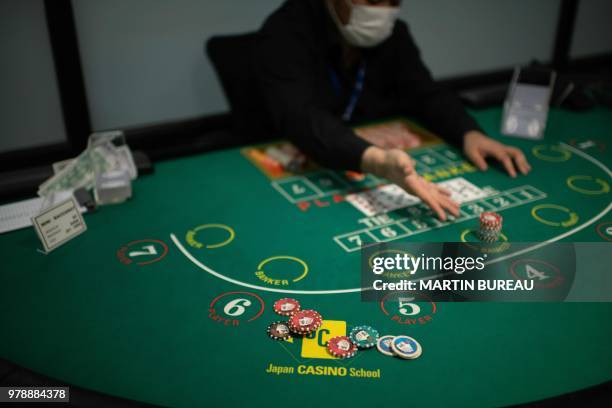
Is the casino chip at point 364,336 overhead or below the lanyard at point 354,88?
below

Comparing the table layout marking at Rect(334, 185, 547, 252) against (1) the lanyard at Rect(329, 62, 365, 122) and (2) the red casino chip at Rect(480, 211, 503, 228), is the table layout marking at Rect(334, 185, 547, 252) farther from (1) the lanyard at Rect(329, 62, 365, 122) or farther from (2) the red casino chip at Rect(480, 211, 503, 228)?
(1) the lanyard at Rect(329, 62, 365, 122)

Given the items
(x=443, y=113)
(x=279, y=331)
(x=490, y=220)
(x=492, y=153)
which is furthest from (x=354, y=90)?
(x=279, y=331)

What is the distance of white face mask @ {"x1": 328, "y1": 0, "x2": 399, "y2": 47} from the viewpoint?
6.66ft

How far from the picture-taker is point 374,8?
6.63 feet

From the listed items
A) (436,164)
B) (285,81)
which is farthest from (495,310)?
(285,81)

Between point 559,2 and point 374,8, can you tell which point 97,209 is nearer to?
point 374,8

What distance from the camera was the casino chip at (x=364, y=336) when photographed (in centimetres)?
125

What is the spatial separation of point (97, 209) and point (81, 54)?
987 mm

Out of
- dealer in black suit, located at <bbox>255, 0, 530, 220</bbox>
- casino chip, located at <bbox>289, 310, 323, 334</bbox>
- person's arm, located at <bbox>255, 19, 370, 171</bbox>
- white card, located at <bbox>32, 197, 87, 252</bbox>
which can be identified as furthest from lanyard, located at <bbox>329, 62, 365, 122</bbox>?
casino chip, located at <bbox>289, 310, 323, 334</bbox>

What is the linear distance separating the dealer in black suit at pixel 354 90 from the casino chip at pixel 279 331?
2.11 ft

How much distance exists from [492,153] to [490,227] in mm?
551

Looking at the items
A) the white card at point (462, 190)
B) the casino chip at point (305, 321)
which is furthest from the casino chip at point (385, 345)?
the white card at point (462, 190)

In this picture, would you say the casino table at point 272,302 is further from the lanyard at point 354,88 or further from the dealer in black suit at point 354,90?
the lanyard at point 354,88

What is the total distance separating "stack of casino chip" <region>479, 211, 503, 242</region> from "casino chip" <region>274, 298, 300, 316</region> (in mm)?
594
